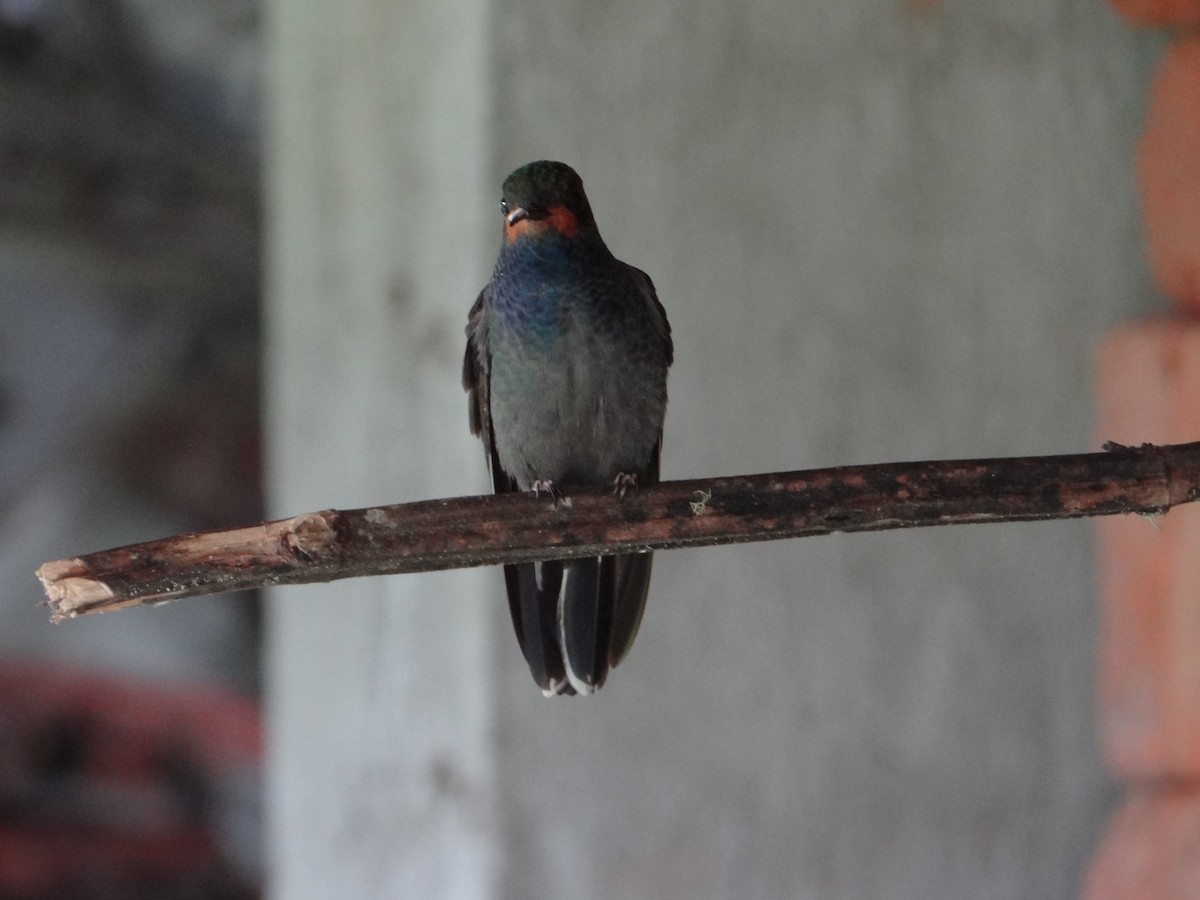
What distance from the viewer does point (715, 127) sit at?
2.11 m

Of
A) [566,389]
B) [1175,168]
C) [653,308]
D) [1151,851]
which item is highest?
[1175,168]

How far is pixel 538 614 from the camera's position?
1.41 metres

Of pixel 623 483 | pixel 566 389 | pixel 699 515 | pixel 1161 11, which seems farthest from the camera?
pixel 1161 11

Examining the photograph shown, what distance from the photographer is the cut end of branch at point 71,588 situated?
0.90m

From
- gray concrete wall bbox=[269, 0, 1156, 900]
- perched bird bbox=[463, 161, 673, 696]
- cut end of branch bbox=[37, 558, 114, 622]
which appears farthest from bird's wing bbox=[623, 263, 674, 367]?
cut end of branch bbox=[37, 558, 114, 622]

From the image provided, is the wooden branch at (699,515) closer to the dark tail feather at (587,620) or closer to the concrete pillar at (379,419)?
the dark tail feather at (587,620)

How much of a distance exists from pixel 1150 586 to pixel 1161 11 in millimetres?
983

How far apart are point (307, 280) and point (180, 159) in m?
2.20

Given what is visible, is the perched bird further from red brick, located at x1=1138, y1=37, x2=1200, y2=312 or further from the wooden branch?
red brick, located at x1=1138, y1=37, x2=1200, y2=312

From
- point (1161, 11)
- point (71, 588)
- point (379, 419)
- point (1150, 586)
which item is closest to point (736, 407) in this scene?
point (379, 419)

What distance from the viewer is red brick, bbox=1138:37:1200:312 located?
1.97 m

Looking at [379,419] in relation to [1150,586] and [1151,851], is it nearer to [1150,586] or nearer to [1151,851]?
[1150,586]

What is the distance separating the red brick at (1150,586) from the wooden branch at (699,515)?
1.18m

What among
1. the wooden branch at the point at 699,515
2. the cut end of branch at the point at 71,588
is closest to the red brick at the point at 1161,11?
the wooden branch at the point at 699,515
